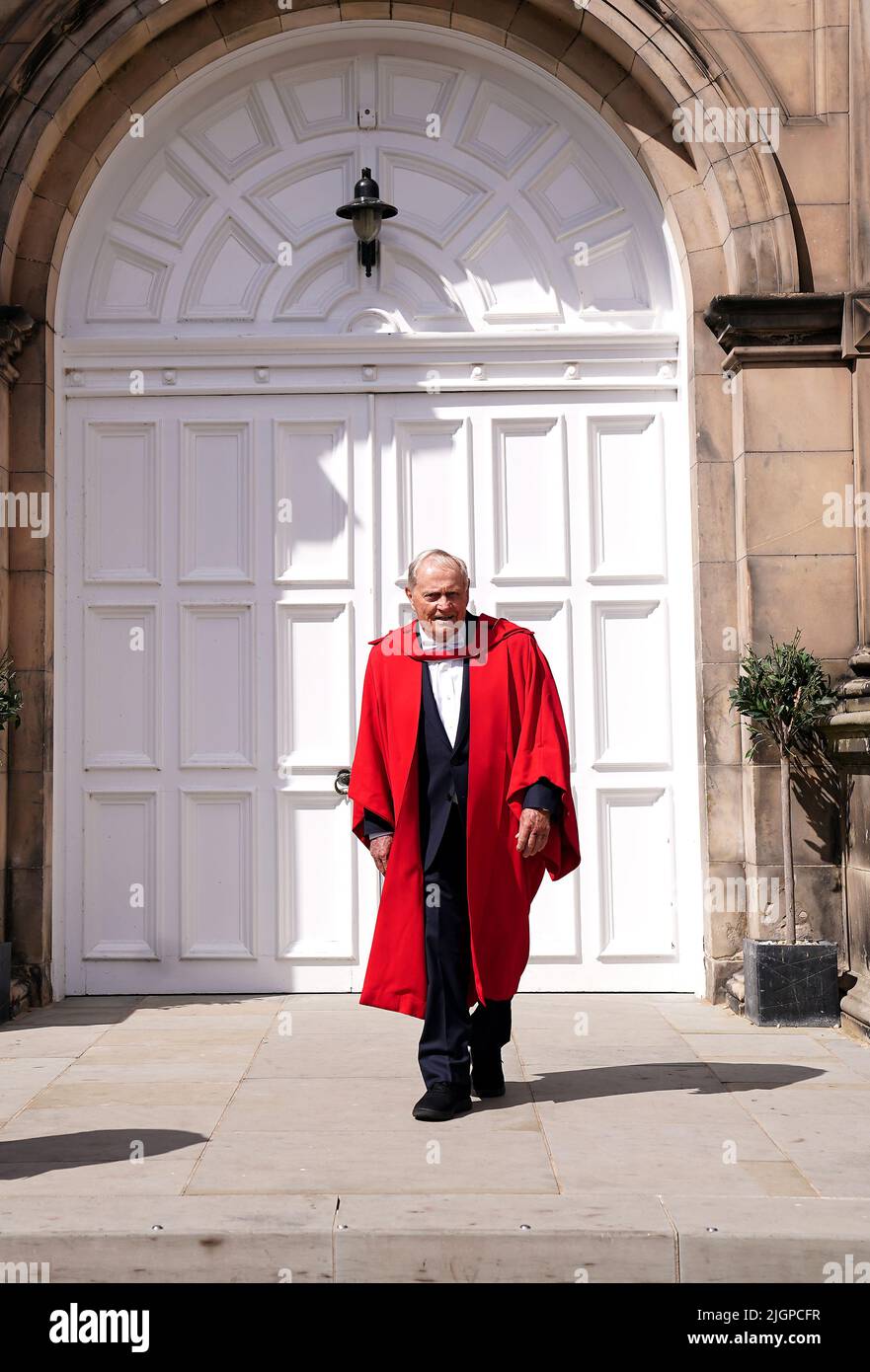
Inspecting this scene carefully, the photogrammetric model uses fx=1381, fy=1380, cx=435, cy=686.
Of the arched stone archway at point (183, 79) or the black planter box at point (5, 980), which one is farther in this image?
the arched stone archway at point (183, 79)

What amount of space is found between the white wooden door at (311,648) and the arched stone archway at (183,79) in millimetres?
271

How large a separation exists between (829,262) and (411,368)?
2191mm

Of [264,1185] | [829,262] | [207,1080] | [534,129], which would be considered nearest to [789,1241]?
[264,1185]

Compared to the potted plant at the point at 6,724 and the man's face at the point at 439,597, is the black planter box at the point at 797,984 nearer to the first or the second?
the man's face at the point at 439,597

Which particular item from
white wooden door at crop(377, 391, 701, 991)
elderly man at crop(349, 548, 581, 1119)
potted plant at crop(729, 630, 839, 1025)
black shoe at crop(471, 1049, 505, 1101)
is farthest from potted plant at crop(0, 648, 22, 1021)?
potted plant at crop(729, 630, 839, 1025)

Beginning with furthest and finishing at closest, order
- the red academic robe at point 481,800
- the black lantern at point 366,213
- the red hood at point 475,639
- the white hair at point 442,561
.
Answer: the black lantern at point 366,213
the red hood at point 475,639
the white hair at point 442,561
the red academic robe at point 481,800

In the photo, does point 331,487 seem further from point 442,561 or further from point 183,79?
point 442,561

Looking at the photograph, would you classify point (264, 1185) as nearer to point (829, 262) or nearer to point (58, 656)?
point (58, 656)

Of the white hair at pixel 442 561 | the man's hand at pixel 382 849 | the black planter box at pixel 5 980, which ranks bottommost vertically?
the black planter box at pixel 5 980

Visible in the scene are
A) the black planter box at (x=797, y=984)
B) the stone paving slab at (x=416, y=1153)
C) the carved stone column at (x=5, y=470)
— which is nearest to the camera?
the stone paving slab at (x=416, y=1153)

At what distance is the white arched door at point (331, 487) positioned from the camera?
718cm

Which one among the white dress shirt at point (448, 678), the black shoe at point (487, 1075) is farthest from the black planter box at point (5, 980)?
the white dress shirt at point (448, 678)

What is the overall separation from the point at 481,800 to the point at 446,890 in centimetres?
34

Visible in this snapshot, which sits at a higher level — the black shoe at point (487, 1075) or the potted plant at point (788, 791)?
the potted plant at point (788, 791)
